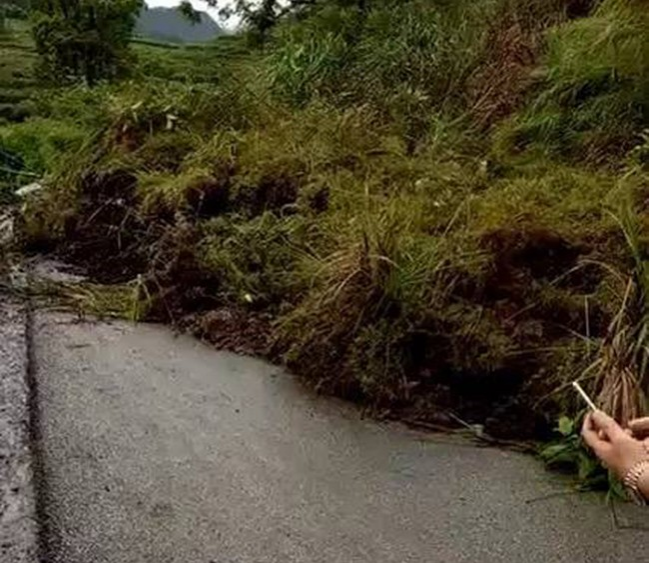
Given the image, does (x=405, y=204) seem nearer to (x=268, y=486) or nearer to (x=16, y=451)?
(x=268, y=486)

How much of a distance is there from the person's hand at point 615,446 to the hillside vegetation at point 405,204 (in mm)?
1249

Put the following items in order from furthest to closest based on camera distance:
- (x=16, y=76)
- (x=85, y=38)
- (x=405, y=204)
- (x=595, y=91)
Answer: (x=16, y=76) < (x=85, y=38) < (x=595, y=91) < (x=405, y=204)

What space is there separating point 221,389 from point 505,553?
133 centimetres

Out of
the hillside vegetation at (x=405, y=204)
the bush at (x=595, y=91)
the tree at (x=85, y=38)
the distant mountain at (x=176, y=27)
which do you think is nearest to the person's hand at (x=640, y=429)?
the hillside vegetation at (x=405, y=204)

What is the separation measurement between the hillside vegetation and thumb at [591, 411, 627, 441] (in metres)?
1.23

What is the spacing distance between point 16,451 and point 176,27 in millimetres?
11090

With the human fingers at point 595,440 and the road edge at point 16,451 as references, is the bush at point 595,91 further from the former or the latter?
the human fingers at point 595,440

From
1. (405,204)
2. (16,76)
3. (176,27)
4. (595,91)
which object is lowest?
(16,76)

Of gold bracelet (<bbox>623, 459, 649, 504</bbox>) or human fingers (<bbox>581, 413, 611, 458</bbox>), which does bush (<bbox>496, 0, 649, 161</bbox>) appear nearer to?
human fingers (<bbox>581, 413, 611, 458</bbox>)

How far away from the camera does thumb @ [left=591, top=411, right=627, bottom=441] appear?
1609 millimetres

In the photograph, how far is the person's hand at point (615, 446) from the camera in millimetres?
1570

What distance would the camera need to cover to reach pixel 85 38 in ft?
40.0

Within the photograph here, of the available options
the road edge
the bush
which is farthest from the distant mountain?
the road edge

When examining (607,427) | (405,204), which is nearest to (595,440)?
(607,427)
